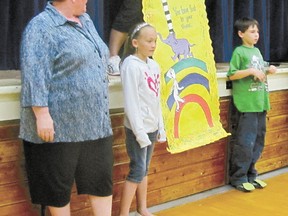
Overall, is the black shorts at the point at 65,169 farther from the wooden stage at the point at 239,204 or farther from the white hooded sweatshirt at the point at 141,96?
the wooden stage at the point at 239,204

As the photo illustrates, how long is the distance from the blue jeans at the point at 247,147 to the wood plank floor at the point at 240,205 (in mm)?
116

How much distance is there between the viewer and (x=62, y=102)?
1.91 metres

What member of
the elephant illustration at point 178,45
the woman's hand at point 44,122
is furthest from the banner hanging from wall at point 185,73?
the woman's hand at point 44,122

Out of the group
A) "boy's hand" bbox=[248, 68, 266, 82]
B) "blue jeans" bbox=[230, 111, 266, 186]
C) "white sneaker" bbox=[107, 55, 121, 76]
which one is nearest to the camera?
"white sneaker" bbox=[107, 55, 121, 76]

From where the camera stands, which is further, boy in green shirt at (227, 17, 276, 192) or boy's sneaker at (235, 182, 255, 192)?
boy's sneaker at (235, 182, 255, 192)

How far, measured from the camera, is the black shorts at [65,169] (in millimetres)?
1945

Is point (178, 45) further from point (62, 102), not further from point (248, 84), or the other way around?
point (62, 102)

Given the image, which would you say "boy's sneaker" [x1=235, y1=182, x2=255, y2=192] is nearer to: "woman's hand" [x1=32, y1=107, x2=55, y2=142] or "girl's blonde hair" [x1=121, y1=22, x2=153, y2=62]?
"girl's blonde hair" [x1=121, y1=22, x2=153, y2=62]

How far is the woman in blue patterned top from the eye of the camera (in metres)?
1.85

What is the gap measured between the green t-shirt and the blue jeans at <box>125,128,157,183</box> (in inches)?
33.7

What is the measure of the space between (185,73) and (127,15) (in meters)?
0.48

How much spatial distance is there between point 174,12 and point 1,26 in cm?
96

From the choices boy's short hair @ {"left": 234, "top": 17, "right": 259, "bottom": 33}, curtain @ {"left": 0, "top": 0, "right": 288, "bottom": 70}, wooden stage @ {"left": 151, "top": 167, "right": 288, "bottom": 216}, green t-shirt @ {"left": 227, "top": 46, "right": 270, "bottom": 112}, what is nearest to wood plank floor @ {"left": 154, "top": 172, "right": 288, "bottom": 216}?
wooden stage @ {"left": 151, "top": 167, "right": 288, "bottom": 216}

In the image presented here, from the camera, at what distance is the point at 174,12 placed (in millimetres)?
2760
